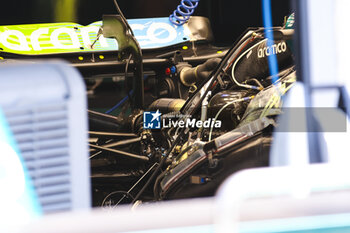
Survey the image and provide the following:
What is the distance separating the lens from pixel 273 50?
254cm

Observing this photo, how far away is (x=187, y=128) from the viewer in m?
2.77

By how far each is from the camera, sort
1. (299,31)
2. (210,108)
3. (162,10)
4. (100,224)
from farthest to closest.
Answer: (162,10)
(210,108)
(299,31)
(100,224)

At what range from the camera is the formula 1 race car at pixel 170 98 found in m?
2.13

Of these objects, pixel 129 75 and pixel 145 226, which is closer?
pixel 145 226

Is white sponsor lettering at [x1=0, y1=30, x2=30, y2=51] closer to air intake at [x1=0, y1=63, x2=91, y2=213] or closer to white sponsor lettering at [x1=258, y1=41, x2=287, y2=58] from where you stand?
white sponsor lettering at [x1=258, y1=41, x2=287, y2=58]

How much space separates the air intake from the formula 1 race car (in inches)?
41.2

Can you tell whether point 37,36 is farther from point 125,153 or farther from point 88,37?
point 125,153

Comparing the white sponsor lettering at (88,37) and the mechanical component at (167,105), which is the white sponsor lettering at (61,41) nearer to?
the white sponsor lettering at (88,37)

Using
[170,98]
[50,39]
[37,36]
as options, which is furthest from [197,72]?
[37,36]

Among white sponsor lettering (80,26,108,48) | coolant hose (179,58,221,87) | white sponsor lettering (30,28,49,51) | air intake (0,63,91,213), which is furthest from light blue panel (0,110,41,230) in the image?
white sponsor lettering (30,28,49,51)

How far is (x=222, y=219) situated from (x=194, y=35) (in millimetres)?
3054

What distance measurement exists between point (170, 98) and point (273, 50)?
3.16 feet

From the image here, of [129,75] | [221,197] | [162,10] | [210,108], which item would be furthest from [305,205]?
[162,10]

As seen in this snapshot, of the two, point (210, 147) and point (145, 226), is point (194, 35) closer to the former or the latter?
point (210, 147)
